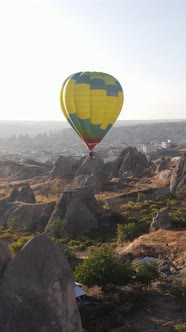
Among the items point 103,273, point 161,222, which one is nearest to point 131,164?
point 161,222

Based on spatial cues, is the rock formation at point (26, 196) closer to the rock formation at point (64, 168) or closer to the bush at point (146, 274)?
the rock formation at point (64, 168)

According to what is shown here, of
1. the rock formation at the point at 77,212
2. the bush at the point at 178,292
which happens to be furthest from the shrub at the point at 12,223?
the bush at the point at 178,292

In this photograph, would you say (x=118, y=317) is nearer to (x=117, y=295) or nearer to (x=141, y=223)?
(x=117, y=295)

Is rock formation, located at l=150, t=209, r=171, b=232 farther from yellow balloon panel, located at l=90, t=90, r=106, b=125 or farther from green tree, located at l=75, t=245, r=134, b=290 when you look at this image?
green tree, located at l=75, t=245, r=134, b=290

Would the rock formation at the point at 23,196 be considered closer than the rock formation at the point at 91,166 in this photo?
Yes

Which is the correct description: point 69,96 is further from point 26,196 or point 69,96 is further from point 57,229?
point 26,196

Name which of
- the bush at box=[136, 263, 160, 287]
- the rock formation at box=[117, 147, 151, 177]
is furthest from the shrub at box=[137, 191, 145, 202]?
the bush at box=[136, 263, 160, 287]
